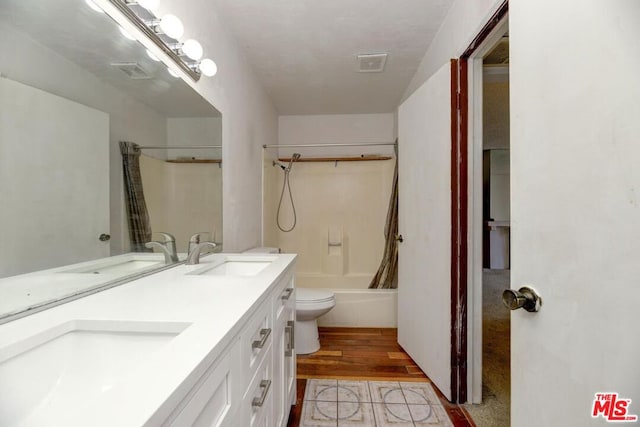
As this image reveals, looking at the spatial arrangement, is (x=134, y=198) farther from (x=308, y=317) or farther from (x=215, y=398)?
(x=308, y=317)

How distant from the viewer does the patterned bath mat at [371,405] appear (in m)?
1.51

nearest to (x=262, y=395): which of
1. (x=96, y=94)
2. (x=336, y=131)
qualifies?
(x=96, y=94)

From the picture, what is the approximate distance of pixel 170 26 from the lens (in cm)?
117

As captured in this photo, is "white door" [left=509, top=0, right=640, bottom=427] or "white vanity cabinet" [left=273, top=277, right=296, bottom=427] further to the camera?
"white vanity cabinet" [left=273, top=277, right=296, bottom=427]

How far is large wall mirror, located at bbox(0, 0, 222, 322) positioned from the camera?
2.17 ft

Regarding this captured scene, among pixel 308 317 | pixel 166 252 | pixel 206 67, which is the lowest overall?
pixel 308 317

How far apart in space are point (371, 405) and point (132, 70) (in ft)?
6.47

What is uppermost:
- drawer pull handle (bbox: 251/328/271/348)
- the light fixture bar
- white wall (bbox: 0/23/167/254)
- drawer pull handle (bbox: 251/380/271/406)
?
the light fixture bar

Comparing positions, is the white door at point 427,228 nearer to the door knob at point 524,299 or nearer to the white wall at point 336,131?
the door knob at point 524,299

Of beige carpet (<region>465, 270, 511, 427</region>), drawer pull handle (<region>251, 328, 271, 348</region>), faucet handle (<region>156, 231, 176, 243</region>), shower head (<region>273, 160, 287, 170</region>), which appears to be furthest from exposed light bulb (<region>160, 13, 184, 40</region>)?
beige carpet (<region>465, 270, 511, 427</region>)

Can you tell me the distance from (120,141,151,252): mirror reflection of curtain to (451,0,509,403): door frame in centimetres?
153

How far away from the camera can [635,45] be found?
19.7 inches

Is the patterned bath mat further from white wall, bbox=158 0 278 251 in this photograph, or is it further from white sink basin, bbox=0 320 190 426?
white sink basin, bbox=0 320 190 426

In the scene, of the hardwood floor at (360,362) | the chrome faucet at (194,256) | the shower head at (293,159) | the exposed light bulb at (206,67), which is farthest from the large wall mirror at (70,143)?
the shower head at (293,159)
